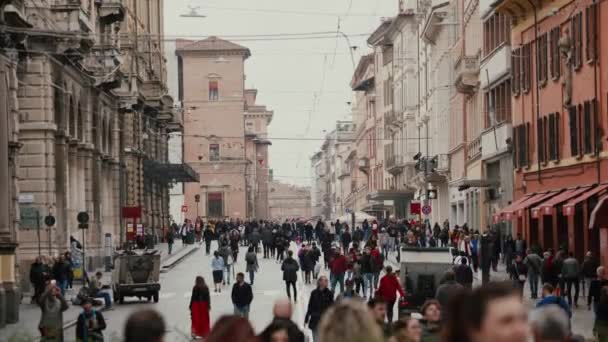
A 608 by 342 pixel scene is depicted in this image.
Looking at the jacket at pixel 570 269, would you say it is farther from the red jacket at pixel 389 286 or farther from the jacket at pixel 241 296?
the jacket at pixel 241 296

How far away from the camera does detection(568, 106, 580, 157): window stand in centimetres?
4631

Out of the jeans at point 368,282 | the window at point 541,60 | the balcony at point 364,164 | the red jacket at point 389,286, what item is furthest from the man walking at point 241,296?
the balcony at point 364,164

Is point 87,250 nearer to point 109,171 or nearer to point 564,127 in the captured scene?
point 109,171

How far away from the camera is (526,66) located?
54.2 m

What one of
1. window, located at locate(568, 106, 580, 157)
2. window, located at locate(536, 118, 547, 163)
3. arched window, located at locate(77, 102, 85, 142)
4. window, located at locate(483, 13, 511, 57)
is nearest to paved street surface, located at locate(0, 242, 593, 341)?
window, located at locate(536, 118, 547, 163)

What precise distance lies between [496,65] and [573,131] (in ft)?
46.3

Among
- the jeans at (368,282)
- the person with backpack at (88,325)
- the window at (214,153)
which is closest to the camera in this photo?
the person with backpack at (88,325)

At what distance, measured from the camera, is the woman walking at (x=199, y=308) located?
29.4 metres

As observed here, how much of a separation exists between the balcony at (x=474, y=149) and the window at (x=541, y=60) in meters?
14.4

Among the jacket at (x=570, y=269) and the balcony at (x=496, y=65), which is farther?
the balcony at (x=496, y=65)

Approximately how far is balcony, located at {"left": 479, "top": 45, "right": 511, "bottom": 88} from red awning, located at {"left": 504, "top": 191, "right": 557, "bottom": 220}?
7.75 m

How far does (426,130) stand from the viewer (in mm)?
92938

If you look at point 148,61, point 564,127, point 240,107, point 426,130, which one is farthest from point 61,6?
point 240,107

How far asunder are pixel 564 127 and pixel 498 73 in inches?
470
